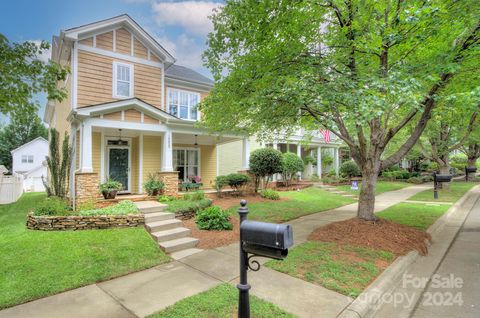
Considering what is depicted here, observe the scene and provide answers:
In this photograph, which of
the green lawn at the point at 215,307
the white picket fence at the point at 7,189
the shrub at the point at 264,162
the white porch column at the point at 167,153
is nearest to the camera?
the green lawn at the point at 215,307

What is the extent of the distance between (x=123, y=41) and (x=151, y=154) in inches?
210

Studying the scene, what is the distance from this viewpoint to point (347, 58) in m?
6.16

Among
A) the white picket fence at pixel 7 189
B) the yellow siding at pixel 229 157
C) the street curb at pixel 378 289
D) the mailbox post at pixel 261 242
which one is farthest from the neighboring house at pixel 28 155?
the street curb at pixel 378 289

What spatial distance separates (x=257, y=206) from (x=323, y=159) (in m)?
16.5

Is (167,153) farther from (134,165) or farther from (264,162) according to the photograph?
(264,162)

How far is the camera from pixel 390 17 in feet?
17.3

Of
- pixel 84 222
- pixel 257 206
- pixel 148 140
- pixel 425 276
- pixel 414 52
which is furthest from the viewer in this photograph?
pixel 148 140

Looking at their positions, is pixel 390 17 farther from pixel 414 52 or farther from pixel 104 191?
pixel 104 191

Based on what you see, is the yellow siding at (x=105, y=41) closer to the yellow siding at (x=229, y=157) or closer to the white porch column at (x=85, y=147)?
the white porch column at (x=85, y=147)

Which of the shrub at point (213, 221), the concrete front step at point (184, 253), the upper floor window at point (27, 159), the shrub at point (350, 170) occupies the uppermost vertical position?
the upper floor window at point (27, 159)

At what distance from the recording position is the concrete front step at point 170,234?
6186 millimetres

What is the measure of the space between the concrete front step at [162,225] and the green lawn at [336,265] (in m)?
3.30

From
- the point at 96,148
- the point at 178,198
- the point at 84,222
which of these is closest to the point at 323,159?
the point at 178,198

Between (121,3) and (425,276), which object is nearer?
(425,276)
